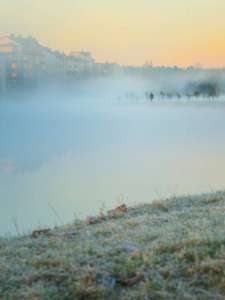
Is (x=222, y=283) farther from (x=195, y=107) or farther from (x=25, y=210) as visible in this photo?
(x=195, y=107)

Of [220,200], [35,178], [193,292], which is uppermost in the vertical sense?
[193,292]

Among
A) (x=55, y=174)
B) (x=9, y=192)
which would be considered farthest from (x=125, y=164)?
(x=9, y=192)

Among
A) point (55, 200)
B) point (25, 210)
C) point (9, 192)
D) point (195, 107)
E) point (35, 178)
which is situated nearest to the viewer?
point (25, 210)

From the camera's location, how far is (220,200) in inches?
174

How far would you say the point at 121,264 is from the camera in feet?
6.80

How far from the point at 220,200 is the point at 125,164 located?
1361 cm

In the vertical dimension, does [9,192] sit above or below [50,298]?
below

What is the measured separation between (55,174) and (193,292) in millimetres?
15720

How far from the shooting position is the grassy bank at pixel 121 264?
1.84 m

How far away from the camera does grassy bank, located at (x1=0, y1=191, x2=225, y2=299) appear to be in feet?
6.04

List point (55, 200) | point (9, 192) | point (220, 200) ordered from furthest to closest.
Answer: point (9, 192), point (55, 200), point (220, 200)

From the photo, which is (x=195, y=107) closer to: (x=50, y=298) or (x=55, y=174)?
(x=55, y=174)

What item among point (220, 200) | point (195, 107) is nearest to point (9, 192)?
point (220, 200)

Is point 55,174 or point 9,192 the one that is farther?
point 55,174
